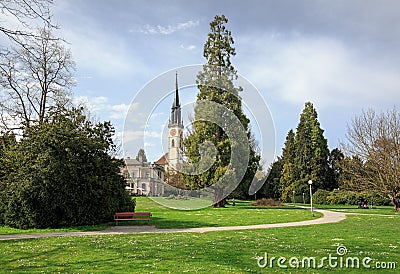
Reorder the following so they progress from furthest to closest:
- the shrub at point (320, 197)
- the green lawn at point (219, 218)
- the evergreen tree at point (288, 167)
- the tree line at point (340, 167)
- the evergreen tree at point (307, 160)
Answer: the evergreen tree at point (288, 167) → the evergreen tree at point (307, 160) → the shrub at point (320, 197) → the tree line at point (340, 167) → the green lawn at point (219, 218)

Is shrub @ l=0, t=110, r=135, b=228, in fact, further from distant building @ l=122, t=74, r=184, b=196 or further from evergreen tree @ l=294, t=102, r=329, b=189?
evergreen tree @ l=294, t=102, r=329, b=189

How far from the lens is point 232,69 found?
1508 inches

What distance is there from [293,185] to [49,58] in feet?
130

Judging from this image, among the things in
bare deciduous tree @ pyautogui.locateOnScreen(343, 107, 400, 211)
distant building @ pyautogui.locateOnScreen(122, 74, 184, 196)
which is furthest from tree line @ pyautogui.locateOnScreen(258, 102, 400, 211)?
distant building @ pyautogui.locateOnScreen(122, 74, 184, 196)

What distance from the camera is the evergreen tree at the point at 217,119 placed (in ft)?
117

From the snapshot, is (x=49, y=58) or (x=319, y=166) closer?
(x=49, y=58)

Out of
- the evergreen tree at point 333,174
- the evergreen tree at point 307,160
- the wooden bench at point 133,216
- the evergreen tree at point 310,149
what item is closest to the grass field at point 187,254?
the wooden bench at point 133,216

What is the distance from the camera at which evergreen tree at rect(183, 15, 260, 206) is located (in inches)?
1407

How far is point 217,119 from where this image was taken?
36.9 metres

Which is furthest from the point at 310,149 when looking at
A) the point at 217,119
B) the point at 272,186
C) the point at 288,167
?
the point at 217,119

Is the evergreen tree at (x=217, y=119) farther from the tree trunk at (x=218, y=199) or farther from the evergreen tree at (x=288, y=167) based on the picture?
the evergreen tree at (x=288, y=167)

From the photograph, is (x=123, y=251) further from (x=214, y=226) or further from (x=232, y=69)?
(x=232, y=69)

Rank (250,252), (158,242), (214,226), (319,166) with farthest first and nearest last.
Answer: (319,166) < (214,226) < (158,242) < (250,252)

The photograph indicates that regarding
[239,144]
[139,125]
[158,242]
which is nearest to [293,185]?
[239,144]
